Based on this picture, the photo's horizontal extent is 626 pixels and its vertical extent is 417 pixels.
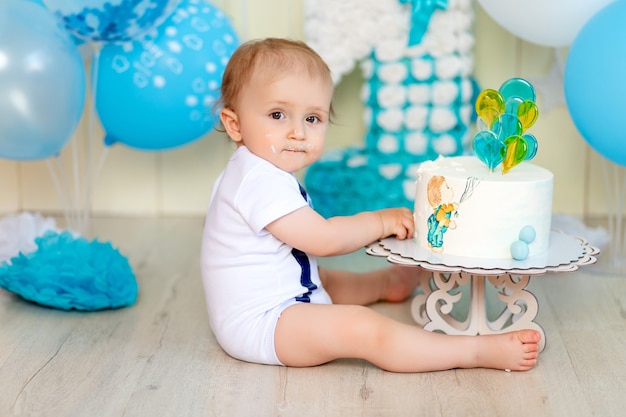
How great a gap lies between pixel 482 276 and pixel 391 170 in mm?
785

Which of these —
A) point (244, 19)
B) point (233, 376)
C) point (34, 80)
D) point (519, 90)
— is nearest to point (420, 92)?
point (244, 19)

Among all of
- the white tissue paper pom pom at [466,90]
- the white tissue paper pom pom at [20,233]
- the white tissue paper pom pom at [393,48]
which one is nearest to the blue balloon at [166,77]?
the white tissue paper pom pom at [20,233]

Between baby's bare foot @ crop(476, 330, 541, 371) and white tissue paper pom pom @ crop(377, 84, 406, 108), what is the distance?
96cm

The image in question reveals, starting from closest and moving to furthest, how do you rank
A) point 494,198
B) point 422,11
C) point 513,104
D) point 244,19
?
point 494,198, point 513,104, point 422,11, point 244,19

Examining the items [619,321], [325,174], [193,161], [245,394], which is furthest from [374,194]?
[245,394]

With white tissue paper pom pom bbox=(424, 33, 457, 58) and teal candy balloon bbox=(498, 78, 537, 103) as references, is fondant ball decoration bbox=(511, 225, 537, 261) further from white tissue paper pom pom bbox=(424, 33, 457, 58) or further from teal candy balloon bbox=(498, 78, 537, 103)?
white tissue paper pom pom bbox=(424, 33, 457, 58)

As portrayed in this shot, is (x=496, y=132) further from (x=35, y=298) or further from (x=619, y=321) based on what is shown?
(x=35, y=298)

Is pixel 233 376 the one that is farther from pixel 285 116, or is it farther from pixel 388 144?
pixel 388 144

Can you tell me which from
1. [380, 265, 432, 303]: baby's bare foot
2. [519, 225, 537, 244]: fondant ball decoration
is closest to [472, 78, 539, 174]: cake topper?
[519, 225, 537, 244]: fondant ball decoration

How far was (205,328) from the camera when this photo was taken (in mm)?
1745

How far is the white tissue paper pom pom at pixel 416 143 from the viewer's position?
7.64 ft

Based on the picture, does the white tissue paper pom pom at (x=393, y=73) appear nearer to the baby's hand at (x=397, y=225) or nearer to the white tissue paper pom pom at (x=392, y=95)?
the white tissue paper pom pom at (x=392, y=95)

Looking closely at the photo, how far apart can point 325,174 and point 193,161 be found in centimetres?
46

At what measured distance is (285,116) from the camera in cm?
152
